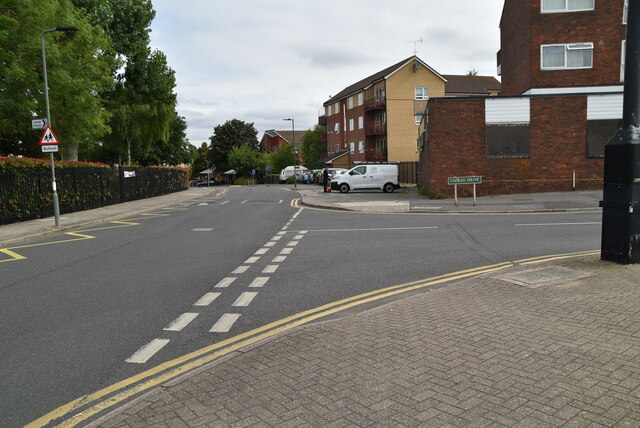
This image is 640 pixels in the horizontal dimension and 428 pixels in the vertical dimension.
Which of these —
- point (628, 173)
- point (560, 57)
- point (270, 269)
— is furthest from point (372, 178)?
point (628, 173)

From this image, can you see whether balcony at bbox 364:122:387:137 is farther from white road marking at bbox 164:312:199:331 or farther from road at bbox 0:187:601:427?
white road marking at bbox 164:312:199:331

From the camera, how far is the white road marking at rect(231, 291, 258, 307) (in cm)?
631

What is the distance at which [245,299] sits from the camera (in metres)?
6.55

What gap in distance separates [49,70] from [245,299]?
18850 millimetres

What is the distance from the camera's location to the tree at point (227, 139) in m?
99.1

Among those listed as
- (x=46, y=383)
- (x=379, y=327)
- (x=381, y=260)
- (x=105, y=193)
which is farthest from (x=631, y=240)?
(x=105, y=193)

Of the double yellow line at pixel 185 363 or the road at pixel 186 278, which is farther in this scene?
the road at pixel 186 278

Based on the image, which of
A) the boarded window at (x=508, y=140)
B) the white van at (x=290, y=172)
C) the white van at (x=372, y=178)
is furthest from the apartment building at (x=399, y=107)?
the boarded window at (x=508, y=140)

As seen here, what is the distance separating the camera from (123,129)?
116 feet

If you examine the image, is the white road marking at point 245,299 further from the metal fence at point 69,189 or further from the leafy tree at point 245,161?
the leafy tree at point 245,161

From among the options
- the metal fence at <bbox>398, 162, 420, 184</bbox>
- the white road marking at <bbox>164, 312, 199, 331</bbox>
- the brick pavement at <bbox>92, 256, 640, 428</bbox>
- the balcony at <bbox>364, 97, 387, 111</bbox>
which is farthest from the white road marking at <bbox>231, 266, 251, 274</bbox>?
the balcony at <bbox>364, 97, 387, 111</bbox>

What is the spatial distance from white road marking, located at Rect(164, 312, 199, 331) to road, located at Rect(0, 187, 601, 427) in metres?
0.03

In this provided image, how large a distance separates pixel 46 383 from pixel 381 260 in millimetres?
6176

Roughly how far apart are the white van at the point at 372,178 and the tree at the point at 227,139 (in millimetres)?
67883
